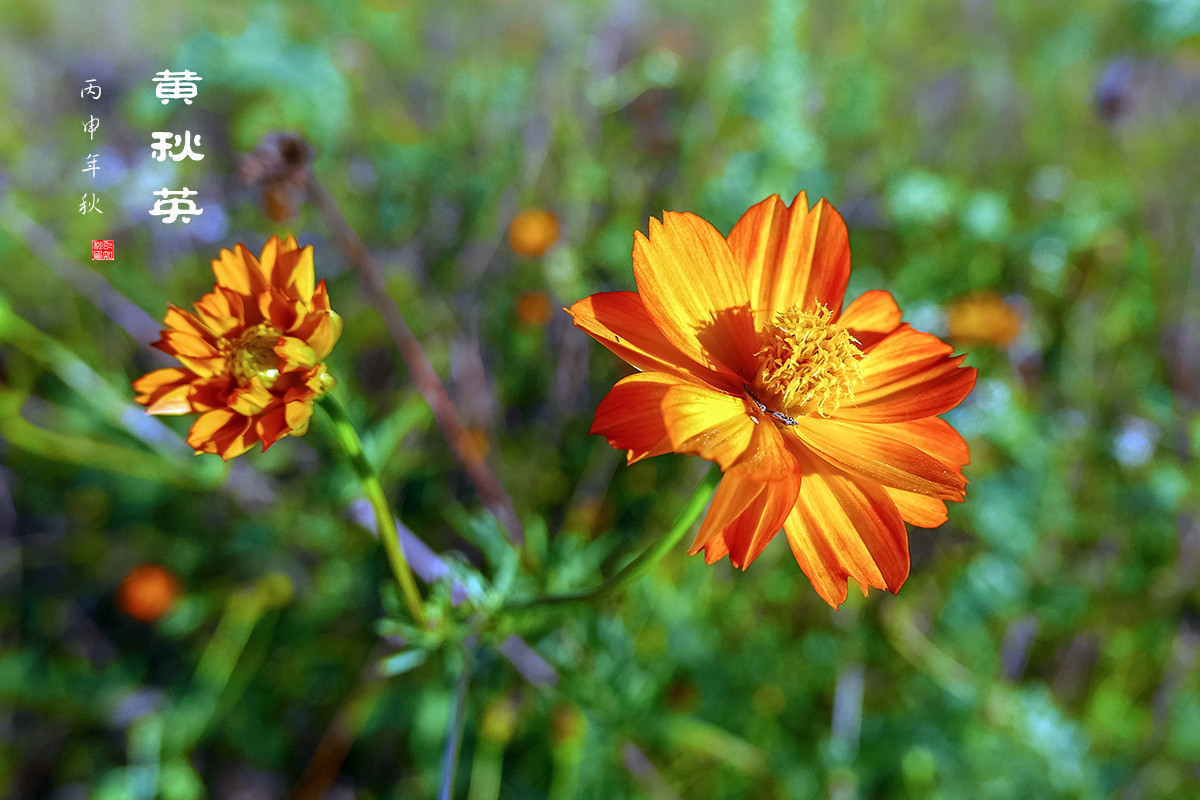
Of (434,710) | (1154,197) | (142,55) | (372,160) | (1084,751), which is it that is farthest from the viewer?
(142,55)

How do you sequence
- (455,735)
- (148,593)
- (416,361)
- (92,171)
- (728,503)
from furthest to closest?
(92,171) → (148,593) → (416,361) → (455,735) → (728,503)

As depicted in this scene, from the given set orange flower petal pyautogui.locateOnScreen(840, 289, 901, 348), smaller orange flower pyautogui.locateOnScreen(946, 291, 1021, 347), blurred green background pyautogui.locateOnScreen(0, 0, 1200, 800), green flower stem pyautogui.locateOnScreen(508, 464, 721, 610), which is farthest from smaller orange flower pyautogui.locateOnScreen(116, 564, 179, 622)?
smaller orange flower pyautogui.locateOnScreen(946, 291, 1021, 347)

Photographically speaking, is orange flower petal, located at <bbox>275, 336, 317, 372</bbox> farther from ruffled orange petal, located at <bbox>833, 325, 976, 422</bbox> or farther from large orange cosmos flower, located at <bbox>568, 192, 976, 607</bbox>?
ruffled orange petal, located at <bbox>833, 325, 976, 422</bbox>

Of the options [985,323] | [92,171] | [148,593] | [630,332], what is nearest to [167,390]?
[630,332]

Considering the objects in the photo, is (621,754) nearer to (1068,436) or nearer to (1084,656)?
(1084,656)

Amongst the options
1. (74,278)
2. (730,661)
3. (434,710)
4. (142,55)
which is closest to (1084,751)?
(730,661)

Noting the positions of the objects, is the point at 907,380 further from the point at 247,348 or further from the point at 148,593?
the point at 148,593

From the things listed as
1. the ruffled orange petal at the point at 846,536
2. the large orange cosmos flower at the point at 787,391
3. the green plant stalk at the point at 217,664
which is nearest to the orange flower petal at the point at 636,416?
the large orange cosmos flower at the point at 787,391
